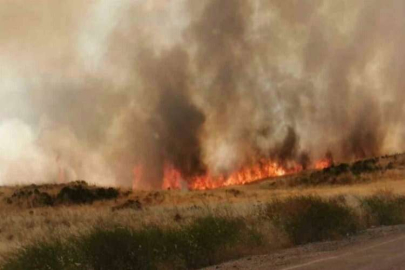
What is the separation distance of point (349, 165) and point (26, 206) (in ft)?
152

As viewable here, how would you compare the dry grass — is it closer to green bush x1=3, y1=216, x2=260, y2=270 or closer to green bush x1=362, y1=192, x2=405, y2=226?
green bush x1=362, y1=192, x2=405, y2=226

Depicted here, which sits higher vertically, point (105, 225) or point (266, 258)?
point (105, 225)

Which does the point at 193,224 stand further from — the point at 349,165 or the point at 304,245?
the point at 349,165

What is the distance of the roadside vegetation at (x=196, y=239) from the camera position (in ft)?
38.6

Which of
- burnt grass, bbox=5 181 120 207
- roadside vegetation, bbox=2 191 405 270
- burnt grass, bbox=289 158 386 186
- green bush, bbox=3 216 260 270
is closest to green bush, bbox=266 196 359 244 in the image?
roadside vegetation, bbox=2 191 405 270

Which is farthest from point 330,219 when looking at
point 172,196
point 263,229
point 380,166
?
point 380,166

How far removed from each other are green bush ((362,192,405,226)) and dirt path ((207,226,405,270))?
13.2ft

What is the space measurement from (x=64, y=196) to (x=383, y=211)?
122 feet

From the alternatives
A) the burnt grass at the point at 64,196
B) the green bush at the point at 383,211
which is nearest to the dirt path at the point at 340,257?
the green bush at the point at 383,211

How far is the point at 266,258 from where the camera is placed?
1273 centimetres

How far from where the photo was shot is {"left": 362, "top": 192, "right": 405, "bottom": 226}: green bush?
1973cm

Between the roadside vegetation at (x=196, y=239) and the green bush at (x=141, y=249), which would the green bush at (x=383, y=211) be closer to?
the roadside vegetation at (x=196, y=239)

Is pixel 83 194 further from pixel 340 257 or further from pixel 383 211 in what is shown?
pixel 340 257

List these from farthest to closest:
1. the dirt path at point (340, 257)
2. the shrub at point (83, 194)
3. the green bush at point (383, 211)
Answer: the shrub at point (83, 194) < the green bush at point (383, 211) < the dirt path at point (340, 257)
